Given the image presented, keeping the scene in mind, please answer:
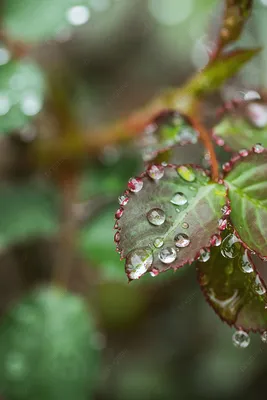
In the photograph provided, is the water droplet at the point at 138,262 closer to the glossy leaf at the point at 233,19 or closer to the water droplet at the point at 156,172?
the water droplet at the point at 156,172

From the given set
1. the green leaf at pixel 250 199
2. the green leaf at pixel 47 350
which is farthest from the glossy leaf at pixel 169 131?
the green leaf at pixel 47 350

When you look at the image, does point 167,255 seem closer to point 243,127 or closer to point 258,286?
point 258,286

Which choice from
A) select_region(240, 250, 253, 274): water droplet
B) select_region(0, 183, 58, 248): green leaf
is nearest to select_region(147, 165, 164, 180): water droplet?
select_region(240, 250, 253, 274): water droplet

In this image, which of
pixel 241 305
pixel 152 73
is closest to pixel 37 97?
pixel 241 305

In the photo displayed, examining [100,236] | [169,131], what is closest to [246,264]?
[169,131]

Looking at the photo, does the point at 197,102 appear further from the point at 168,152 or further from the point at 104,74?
the point at 104,74
